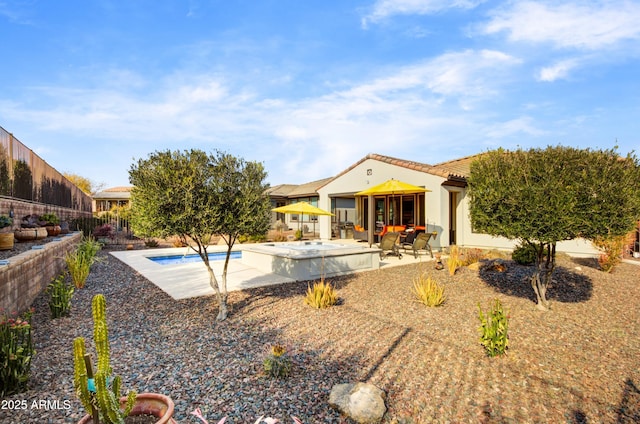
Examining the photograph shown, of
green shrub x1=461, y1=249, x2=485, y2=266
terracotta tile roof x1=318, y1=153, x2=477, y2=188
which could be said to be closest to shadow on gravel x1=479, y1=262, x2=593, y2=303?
green shrub x1=461, y1=249, x2=485, y2=266

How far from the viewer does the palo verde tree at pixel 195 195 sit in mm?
5075

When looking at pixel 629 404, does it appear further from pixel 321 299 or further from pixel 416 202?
pixel 416 202

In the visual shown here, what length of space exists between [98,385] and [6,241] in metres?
7.19

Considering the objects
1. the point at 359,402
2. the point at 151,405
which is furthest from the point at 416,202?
the point at 151,405

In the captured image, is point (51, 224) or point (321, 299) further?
point (51, 224)

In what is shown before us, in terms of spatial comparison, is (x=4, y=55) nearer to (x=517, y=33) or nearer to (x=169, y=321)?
(x=169, y=321)

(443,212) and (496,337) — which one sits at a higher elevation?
(443,212)

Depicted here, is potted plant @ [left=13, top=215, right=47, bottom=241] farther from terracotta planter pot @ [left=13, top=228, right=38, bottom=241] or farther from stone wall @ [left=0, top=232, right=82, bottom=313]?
stone wall @ [left=0, top=232, right=82, bottom=313]

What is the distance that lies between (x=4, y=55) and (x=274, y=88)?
380 inches

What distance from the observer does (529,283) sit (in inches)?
325

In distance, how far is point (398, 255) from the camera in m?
13.1

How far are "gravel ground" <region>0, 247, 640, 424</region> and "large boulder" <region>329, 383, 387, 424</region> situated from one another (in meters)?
0.13

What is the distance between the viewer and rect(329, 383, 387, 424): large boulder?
2.95 meters

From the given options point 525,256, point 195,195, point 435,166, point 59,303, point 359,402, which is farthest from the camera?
point 435,166
